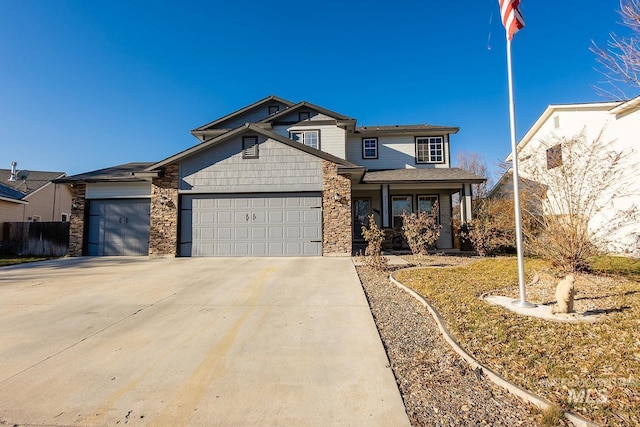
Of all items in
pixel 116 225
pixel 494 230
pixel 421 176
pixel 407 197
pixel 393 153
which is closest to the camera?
pixel 494 230

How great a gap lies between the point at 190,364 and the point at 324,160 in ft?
30.2

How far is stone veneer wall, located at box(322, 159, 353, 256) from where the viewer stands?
444 inches

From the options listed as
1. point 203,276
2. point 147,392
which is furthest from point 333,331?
point 203,276

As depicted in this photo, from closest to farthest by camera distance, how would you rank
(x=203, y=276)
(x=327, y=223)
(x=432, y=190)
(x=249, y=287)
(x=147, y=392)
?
1. (x=147, y=392)
2. (x=249, y=287)
3. (x=203, y=276)
4. (x=327, y=223)
5. (x=432, y=190)

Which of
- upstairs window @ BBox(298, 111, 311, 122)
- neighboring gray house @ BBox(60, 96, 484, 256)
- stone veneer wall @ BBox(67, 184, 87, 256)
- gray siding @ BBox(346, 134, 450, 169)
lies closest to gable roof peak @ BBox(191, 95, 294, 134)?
upstairs window @ BBox(298, 111, 311, 122)

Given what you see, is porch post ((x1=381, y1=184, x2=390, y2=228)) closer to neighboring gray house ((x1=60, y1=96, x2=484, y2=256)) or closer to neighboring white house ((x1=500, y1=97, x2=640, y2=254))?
neighboring gray house ((x1=60, y1=96, x2=484, y2=256))

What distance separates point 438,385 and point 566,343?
192 centimetres

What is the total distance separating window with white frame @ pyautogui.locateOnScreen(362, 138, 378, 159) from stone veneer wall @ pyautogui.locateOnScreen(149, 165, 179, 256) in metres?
9.17

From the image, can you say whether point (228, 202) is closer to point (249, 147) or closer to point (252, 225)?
point (252, 225)

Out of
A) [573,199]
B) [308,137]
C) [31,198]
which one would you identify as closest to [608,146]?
[573,199]

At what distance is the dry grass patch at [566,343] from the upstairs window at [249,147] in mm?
7978

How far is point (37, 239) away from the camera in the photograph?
14.4m

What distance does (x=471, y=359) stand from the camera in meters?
3.21

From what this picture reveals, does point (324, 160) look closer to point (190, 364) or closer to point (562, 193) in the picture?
point (562, 193)
